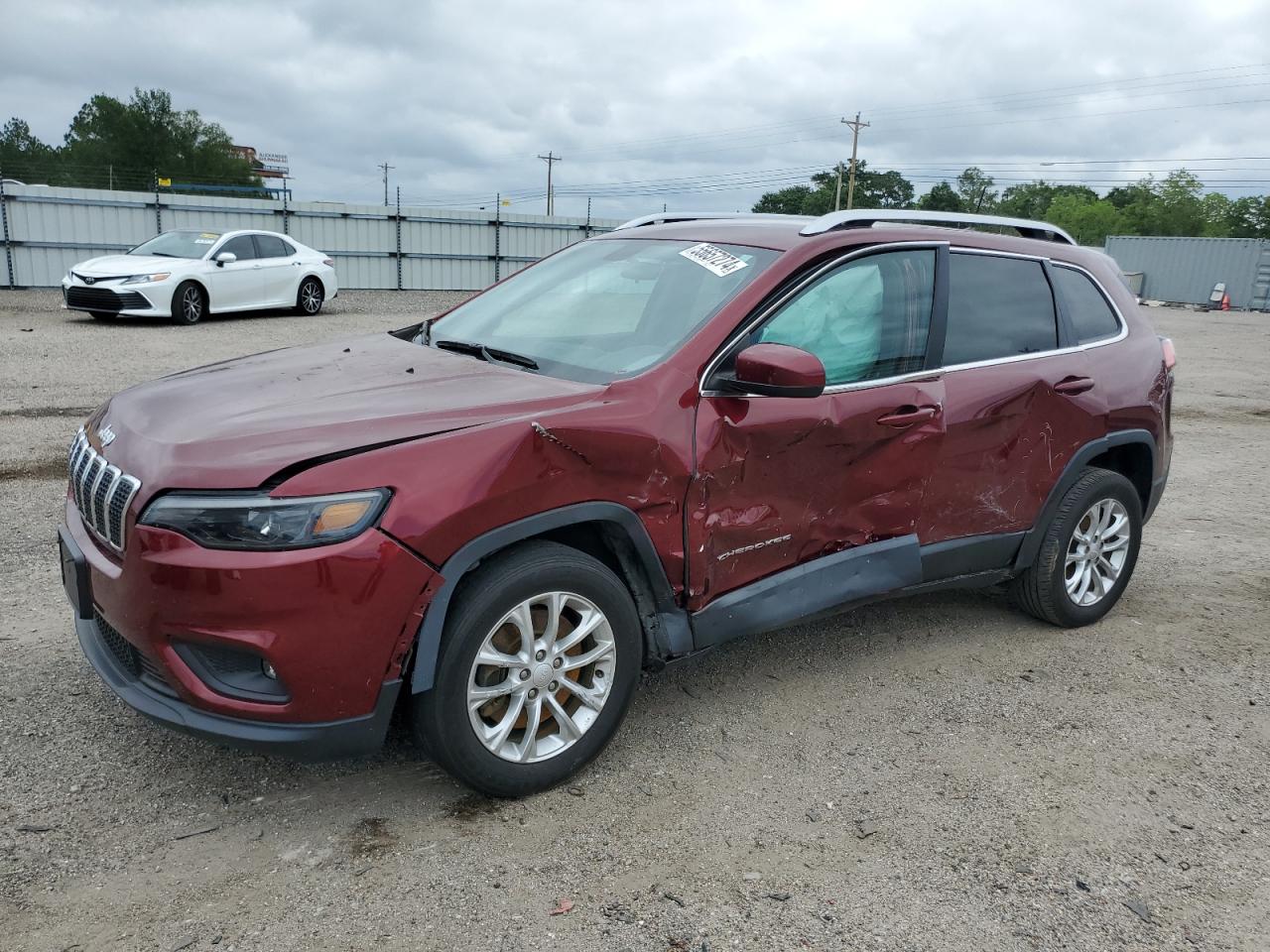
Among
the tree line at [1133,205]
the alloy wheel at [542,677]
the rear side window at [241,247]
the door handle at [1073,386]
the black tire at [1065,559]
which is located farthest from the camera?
the tree line at [1133,205]

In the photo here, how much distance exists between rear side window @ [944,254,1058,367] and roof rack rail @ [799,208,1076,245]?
0.21m

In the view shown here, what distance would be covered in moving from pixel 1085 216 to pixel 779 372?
4719 inches

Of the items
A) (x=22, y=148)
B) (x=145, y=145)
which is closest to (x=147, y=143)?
(x=145, y=145)

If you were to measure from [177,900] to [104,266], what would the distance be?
14.9 m

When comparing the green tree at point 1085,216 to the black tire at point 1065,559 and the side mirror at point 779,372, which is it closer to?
the black tire at point 1065,559

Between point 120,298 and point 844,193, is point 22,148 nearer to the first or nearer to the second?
point 844,193

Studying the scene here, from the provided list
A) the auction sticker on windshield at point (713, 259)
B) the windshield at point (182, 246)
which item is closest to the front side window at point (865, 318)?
the auction sticker on windshield at point (713, 259)

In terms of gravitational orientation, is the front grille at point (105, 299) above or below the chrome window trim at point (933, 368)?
below

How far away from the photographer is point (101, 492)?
9.30 feet

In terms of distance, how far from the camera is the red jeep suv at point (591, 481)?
2.58m

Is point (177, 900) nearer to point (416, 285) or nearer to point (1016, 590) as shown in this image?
point (1016, 590)

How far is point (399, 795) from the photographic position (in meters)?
3.06

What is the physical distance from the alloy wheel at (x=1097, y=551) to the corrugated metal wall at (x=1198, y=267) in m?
36.6

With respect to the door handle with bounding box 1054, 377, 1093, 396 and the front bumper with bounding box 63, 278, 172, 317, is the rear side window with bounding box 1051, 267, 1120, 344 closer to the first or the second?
the door handle with bounding box 1054, 377, 1093, 396
